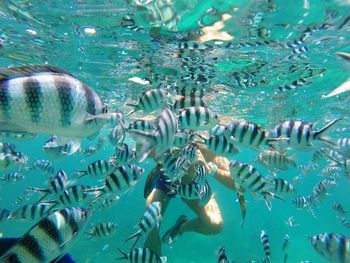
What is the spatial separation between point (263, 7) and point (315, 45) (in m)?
4.00

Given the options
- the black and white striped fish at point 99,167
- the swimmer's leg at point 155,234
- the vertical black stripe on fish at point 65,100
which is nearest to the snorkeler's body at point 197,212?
the swimmer's leg at point 155,234

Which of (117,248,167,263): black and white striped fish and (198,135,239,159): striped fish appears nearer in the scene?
(117,248,167,263): black and white striped fish

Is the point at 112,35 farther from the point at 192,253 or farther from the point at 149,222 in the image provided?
the point at 192,253

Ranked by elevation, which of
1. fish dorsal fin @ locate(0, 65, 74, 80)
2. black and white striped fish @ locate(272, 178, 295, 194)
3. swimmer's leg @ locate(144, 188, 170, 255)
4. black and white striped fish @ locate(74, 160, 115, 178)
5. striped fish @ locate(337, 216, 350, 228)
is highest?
fish dorsal fin @ locate(0, 65, 74, 80)

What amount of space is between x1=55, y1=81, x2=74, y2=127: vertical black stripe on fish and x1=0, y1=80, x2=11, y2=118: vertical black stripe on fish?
0.43m

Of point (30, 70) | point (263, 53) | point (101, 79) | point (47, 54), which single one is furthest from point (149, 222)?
point (101, 79)

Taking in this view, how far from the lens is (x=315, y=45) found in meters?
11.7

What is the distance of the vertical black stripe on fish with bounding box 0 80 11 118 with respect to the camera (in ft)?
8.64

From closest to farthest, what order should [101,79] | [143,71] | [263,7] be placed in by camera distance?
[263,7]
[143,71]
[101,79]

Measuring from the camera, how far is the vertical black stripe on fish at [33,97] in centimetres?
271

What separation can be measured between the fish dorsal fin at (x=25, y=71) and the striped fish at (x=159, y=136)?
3.39 feet

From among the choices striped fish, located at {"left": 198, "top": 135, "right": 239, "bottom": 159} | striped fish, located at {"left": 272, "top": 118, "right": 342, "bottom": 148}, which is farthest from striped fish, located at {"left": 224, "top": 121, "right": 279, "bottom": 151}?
striped fish, located at {"left": 272, "top": 118, "right": 342, "bottom": 148}

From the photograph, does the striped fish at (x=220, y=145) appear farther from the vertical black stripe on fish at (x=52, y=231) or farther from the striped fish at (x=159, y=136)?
the vertical black stripe on fish at (x=52, y=231)

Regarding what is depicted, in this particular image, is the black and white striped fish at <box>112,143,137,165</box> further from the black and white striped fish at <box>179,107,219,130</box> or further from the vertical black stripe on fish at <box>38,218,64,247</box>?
the vertical black stripe on fish at <box>38,218,64,247</box>
